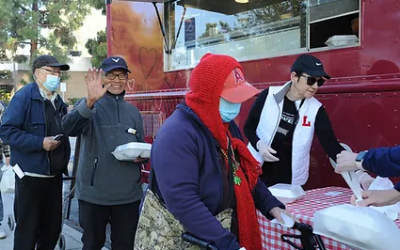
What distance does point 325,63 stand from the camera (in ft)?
11.0

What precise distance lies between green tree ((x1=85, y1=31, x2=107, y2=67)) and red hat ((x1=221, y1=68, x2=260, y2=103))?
14869 millimetres

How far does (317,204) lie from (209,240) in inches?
46.2

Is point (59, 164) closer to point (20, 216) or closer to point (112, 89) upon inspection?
point (20, 216)

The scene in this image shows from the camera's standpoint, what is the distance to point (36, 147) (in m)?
3.38

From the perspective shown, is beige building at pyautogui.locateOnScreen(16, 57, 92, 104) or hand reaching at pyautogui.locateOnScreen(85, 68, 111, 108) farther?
beige building at pyautogui.locateOnScreen(16, 57, 92, 104)

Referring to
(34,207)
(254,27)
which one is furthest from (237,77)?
(254,27)

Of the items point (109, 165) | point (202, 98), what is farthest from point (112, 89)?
point (202, 98)

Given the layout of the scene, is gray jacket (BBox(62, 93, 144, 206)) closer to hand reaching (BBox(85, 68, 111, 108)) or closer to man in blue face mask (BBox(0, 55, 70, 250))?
hand reaching (BBox(85, 68, 111, 108))

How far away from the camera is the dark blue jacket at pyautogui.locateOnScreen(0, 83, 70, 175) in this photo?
337 centimetres

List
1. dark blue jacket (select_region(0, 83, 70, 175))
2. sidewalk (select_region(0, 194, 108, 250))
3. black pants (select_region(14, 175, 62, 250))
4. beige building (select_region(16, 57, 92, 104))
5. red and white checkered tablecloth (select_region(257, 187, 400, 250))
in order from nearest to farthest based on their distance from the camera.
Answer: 1. red and white checkered tablecloth (select_region(257, 187, 400, 250))
2. dark blue jacket (select_region(0, 83, 70, 175))
3. black pants (select_region(14, 175, 62, 250))
4. sidewalk (select_region(0, 194, 108, 250))
5. beige building (select_region(16, 57, 92, 104))

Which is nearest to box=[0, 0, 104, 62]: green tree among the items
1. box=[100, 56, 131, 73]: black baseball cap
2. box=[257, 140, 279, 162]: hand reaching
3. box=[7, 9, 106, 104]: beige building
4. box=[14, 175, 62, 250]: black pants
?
box=[7, 9, 106, 104]: beige building

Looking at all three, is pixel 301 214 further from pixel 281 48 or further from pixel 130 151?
pixel 281 48

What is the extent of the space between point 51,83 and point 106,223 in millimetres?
1247

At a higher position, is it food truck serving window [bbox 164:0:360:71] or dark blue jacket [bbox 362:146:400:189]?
food truck serving window [bbox 164:0:360:71]
